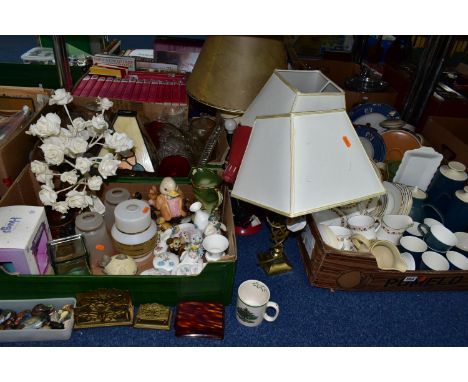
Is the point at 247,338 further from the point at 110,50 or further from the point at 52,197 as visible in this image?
the point at 110,50

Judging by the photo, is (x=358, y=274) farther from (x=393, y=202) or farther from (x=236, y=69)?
(x=236, y=69)

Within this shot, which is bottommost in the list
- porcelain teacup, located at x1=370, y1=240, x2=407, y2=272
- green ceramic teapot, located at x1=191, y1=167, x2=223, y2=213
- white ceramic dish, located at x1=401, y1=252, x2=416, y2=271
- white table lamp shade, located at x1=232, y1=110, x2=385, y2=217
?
white ceramic dish, located at x1=401, y1=252, x2=416, y2=271

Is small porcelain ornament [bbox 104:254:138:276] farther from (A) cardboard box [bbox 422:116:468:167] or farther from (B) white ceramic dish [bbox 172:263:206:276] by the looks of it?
(A) cardboard box [bbox 422:116:468:167]

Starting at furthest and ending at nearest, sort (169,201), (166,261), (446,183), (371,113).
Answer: (371,113)
(446,183)
(169,201)
(166,261)

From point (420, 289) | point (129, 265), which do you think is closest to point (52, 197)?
point (129, 265)

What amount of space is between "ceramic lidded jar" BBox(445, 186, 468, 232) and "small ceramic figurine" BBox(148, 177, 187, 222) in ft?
2.74

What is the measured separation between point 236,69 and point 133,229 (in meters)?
0.56

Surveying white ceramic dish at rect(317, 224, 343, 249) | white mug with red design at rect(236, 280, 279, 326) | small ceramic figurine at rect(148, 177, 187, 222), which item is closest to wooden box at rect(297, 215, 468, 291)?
white ceramic dish at rect(317, 224, 343, 249)

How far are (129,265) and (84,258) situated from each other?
11 cm

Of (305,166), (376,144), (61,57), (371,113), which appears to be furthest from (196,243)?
(371,113)

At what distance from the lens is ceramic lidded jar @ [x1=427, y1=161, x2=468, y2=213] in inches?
44.2

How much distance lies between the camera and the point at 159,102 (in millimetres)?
1373

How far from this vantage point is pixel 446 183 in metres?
1.14

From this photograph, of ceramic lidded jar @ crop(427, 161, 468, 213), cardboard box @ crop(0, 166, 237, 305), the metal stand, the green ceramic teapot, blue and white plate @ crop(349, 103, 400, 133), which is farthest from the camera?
blue and white plate @ crop(349, 103, 400, 133)
